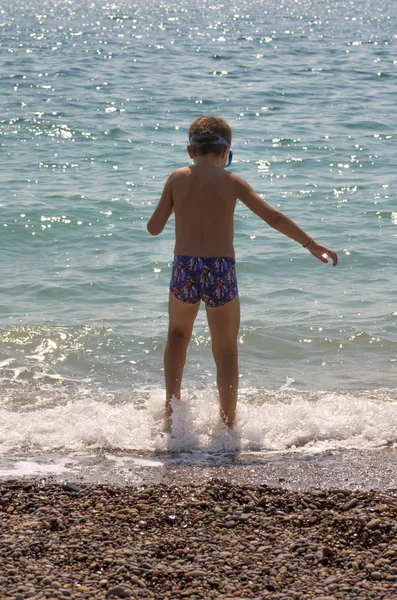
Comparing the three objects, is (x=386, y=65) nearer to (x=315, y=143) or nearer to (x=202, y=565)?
(x=315, y=143)

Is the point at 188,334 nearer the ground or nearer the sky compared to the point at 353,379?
nearer the sky

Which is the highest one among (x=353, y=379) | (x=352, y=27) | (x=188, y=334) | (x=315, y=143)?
(x=352, y=27)

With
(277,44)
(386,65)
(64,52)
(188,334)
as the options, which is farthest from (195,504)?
(277,44)

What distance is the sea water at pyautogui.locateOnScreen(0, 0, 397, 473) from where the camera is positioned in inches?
230

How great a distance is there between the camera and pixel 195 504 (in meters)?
4.28

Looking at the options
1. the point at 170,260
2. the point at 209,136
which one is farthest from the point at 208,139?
the point at 170,260

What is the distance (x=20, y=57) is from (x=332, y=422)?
21.7m

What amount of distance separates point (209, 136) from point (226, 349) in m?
1.31

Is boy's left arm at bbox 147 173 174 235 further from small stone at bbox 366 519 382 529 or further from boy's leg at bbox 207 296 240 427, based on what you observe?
small stone at bbox 366 519 382 529

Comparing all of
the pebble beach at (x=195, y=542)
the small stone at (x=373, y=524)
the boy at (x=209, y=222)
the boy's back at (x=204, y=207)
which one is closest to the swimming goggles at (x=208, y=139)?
the boy at (x=209, y=222)

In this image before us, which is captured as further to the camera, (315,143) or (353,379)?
(315,143)

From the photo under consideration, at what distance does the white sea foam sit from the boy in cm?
69

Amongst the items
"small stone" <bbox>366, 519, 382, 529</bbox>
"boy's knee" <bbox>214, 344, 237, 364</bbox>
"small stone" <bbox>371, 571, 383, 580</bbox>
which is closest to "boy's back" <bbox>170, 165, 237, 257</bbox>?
"boy's knee" <bbox>214, 344, 237, 364</bbox>

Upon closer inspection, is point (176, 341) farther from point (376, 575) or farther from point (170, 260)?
point (170, 260)
